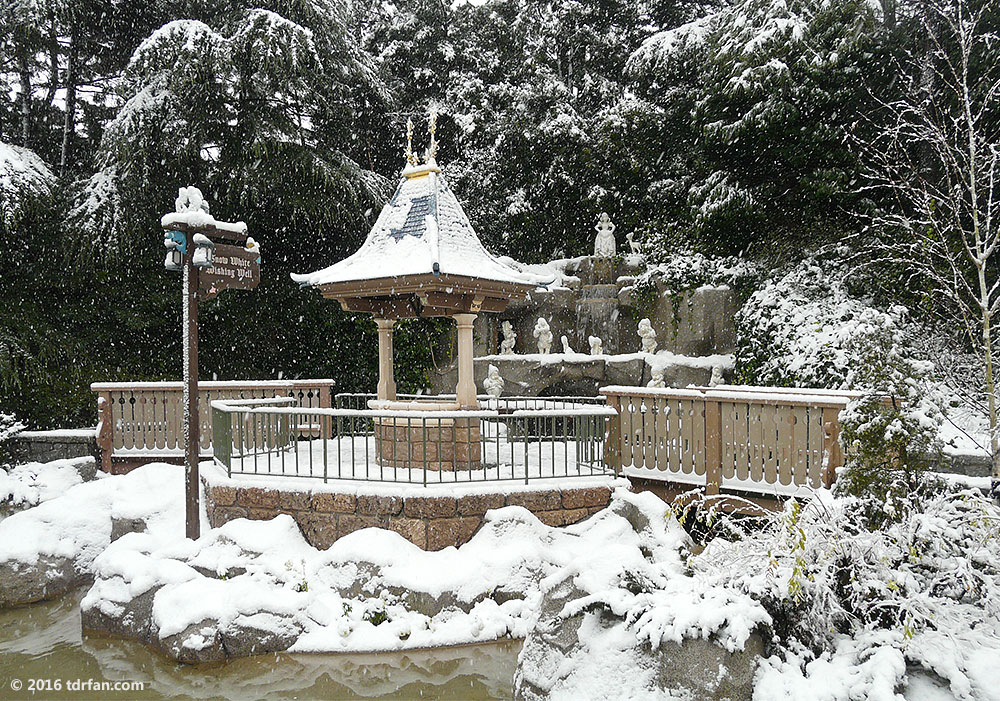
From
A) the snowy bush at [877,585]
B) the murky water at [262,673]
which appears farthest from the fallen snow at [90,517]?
the snowy bush at [877,585]

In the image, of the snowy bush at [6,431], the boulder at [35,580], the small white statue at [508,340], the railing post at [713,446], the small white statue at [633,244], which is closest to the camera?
the boulder at [35,580]

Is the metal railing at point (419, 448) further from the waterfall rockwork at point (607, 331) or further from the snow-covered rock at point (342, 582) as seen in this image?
the waterfall rockwork at point (607, 331)

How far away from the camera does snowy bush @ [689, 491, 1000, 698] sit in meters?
3.77

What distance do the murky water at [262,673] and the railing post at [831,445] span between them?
11.2 feet

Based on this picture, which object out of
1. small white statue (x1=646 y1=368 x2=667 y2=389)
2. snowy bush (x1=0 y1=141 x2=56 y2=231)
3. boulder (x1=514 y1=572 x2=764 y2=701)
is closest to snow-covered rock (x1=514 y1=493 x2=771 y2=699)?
boulder (x1=514 y1=572 x2=764 y2=701)

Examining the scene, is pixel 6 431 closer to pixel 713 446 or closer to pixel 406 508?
pixel 406 508

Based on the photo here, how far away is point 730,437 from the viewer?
23.0 ft

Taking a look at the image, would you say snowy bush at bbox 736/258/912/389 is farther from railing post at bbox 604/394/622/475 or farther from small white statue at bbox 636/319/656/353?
railing post at bbox 604/394/622/475

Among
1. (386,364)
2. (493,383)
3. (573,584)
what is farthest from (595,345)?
(573,584)

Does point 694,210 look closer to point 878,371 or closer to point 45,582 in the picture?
point 878,371

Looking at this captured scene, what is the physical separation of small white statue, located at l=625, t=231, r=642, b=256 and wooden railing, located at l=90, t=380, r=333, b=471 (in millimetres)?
8244

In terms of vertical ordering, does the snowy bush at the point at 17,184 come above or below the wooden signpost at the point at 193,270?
above

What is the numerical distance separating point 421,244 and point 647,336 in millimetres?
6704

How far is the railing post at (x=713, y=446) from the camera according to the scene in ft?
23.1
